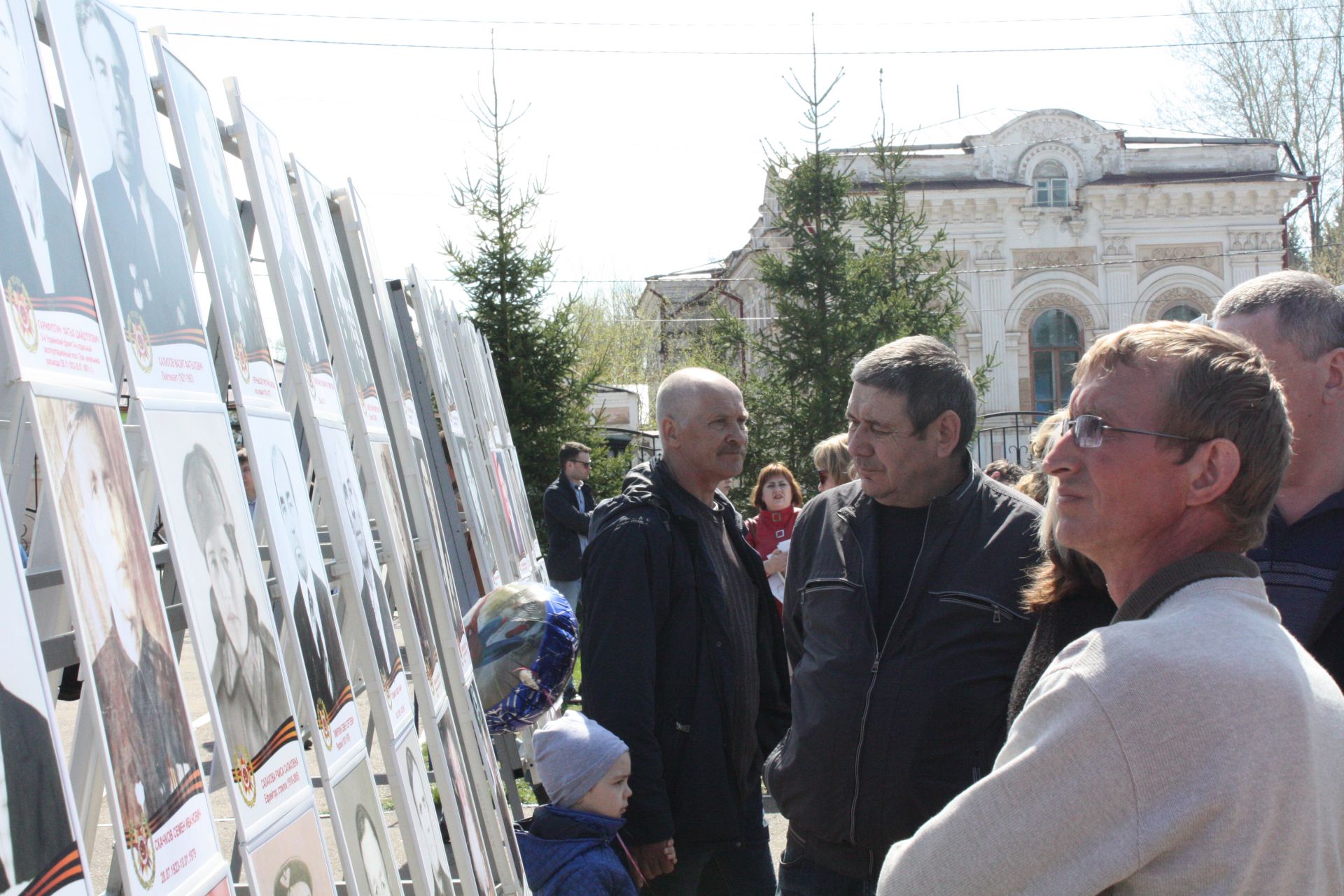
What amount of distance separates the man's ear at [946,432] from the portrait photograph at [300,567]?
1561 mm

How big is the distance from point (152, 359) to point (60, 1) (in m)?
0.54

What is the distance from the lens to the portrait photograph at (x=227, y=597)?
6.05 feet

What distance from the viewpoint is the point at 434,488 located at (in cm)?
473

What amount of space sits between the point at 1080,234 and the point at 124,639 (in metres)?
29.0

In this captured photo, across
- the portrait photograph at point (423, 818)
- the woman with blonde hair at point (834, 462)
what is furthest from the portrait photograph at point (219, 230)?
→ the woman with blonde hair at point (834, 462)

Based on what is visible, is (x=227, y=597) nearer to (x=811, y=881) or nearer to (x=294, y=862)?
(x=294, y=862)

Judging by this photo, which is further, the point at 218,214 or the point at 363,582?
the point at 363,582

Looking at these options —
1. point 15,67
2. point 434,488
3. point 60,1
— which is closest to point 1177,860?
point 15,67

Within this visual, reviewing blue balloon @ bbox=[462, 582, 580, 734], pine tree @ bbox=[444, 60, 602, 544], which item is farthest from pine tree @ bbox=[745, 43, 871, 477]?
blue balloon @ bbox=[462, 582, 580, 734]

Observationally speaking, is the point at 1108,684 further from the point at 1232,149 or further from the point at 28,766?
the point at 1232,149

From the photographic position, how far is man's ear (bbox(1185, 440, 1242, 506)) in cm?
167

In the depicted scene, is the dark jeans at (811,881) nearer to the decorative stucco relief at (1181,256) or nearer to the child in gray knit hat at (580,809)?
the child in gray knit hat at (580,809)

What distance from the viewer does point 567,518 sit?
9.99 meters

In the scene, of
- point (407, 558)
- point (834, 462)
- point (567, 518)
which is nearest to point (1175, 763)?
point (407, 558)
